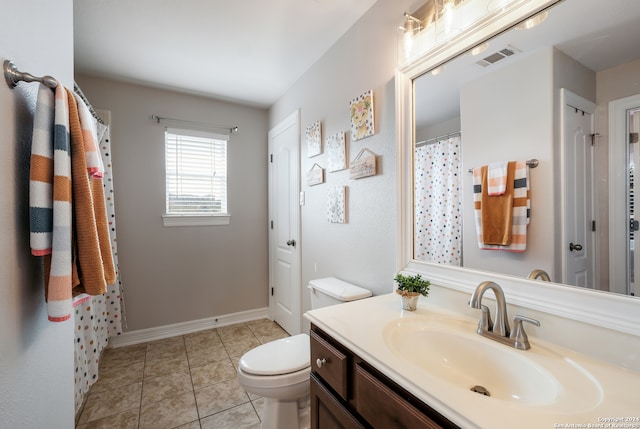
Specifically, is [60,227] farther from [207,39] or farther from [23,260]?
[207,39]

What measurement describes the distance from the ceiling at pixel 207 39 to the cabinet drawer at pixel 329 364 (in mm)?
1830

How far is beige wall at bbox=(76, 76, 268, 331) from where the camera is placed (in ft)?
8.48

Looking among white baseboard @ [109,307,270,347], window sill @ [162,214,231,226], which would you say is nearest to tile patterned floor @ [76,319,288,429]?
white baseboard @ [109,307,270,347]

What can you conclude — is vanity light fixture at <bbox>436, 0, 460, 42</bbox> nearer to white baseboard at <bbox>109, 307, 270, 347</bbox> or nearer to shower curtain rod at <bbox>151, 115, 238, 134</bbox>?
shower curtain rod at <bbox>151, 115, 238, 134</bbox>

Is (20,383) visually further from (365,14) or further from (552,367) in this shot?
(365,14)

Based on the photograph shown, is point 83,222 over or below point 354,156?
below

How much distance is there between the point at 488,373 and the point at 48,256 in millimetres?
1374

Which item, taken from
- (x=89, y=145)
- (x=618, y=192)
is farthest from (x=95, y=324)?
(x=618, y=192)

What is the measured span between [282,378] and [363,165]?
4.06 ft

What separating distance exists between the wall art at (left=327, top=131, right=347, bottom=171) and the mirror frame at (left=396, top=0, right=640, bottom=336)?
1.68 ft

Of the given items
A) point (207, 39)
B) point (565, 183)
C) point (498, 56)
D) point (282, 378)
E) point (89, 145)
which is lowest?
point (282, 378)

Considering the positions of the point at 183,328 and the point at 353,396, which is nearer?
the point at 353,396

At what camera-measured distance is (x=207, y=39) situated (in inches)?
77.0

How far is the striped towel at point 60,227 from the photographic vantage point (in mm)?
765
